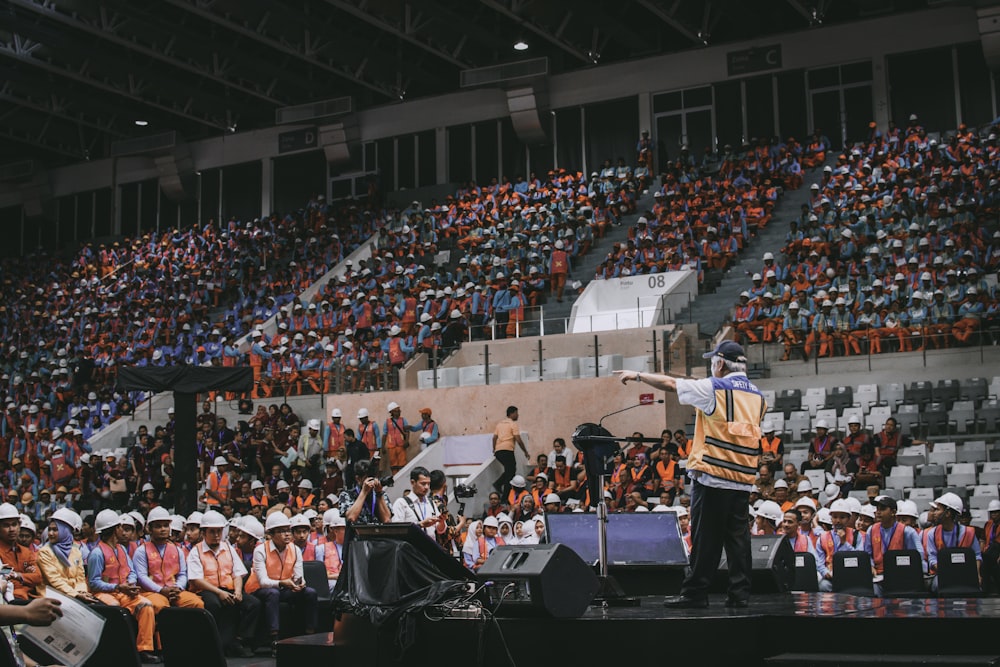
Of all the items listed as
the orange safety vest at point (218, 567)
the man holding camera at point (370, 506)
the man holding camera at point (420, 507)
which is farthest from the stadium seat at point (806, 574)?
the orange safety vest at point (218, 567)

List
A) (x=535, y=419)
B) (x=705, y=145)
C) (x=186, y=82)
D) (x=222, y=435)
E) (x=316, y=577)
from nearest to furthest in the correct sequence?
(x=316, y=577), (x=535, y=419), (x=222, y=435), (x=705, y=145), (x=186, y=82)

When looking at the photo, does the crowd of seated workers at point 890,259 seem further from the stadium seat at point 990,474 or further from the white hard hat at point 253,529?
the white hard hat at point 253,529

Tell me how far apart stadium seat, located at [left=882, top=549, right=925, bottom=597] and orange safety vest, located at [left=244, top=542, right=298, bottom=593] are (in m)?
6.10

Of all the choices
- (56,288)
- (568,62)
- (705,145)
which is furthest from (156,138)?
(705,145)

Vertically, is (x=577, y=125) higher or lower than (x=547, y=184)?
higher

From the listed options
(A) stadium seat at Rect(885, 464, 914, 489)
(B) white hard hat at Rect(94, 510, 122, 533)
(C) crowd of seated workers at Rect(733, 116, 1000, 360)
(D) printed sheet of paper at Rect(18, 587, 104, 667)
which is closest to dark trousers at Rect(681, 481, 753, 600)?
(D) printed sheet of paper at Rect(18, 587, 104, 667)

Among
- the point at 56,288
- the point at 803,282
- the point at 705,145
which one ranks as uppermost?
the point at 705,145

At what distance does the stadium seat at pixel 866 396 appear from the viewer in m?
18.7

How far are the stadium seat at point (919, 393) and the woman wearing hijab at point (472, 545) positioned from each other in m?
7.19

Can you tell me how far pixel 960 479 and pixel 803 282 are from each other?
21.6ft

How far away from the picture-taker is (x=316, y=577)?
12.4 metres

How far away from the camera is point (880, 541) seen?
41.8ft

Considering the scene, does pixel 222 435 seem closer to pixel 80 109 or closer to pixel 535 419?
pixel 535 419

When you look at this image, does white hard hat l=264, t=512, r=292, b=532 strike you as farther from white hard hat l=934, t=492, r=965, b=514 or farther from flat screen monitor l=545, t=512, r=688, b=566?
white hard hat l=934, t=492, r=965, b=514
